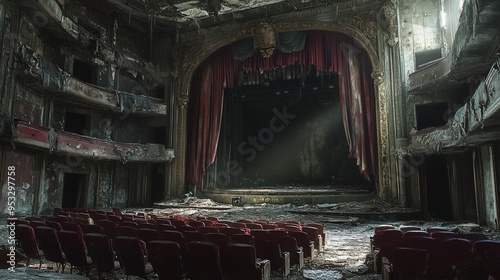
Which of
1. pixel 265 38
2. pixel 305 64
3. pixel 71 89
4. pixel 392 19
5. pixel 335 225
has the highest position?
pixel 265 38

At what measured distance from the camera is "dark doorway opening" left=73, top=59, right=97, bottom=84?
49.8ft

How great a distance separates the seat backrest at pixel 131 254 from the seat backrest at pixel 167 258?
0.23m

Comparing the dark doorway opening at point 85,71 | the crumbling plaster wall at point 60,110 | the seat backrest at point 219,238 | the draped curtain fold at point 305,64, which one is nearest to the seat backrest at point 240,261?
the seat backrest at point 219,238

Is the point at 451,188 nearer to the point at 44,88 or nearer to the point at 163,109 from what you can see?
the point at 163,109

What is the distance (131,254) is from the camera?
12.6ft

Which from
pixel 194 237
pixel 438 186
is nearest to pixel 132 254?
pixel 194 237

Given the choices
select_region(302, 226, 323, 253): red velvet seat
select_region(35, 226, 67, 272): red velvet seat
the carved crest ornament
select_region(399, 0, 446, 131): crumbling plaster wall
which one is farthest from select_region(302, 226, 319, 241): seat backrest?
the carved crest ornament

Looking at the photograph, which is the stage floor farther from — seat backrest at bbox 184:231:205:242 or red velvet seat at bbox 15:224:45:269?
red velvet seat at bbox 15:224:45:269

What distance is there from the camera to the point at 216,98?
1697 cm

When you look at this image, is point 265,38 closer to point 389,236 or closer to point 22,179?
point 22,179

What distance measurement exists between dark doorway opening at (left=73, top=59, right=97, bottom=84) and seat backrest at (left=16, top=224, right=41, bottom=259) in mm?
11568

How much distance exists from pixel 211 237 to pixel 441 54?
11.4 metres

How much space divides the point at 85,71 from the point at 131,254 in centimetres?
1375

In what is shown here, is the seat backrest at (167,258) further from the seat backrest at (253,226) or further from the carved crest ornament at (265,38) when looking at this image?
the carved crest ornament at (265,38)
